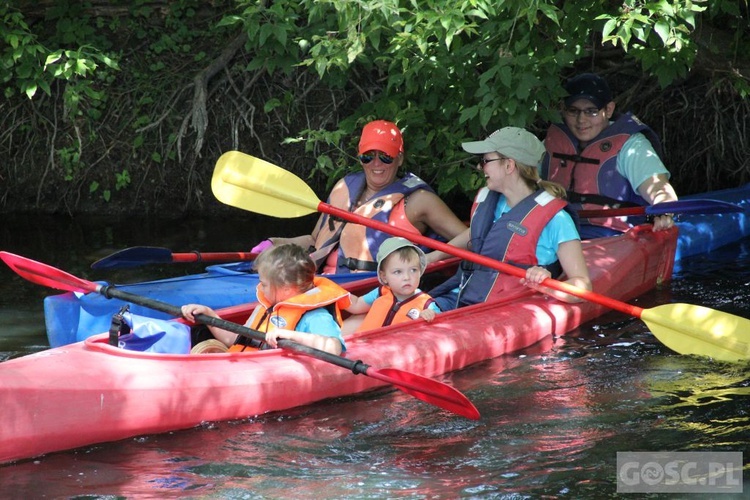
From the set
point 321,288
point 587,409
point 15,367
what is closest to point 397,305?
point 321,288

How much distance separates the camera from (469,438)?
13.1 ft

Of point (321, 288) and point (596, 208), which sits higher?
point (596, 208)

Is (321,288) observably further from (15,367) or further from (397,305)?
(15,367)

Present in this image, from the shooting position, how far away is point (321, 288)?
4.39m

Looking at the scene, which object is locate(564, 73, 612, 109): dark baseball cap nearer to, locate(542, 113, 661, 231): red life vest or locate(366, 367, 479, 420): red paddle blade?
locate(542, 113, 661, 231): red life vest

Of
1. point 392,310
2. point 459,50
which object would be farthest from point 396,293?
point 459,50

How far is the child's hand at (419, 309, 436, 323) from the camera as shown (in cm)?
477

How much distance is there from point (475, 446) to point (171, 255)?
99.5 inches

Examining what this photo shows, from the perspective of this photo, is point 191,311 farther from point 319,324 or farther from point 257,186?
point 257,186

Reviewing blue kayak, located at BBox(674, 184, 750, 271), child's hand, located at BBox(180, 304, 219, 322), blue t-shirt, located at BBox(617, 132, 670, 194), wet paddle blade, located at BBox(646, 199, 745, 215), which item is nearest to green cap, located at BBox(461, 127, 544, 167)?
wet paddle blade, located at BBox(646, 199, 745, 215)

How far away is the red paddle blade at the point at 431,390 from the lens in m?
3.92

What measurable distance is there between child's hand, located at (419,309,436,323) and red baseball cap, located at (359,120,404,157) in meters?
1.17

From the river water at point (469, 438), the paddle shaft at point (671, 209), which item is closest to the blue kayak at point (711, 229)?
the paddle shaft at point (671, 209)

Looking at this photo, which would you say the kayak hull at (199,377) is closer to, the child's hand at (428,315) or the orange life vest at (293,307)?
the child's hand at (428,315)
